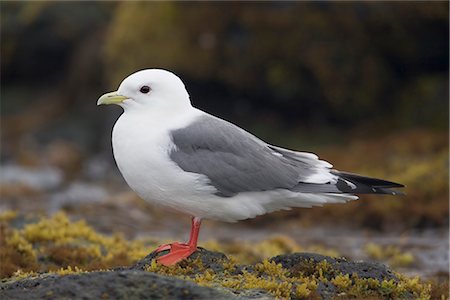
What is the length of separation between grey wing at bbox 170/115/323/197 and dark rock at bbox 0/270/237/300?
1.64m

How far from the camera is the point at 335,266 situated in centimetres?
674

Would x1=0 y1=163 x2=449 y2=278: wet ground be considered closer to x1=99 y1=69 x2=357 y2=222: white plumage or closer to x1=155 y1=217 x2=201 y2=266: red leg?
x1=99 y1=69 x2=357 y2=222: white plumage

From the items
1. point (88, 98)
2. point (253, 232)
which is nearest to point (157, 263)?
point (253, 232)

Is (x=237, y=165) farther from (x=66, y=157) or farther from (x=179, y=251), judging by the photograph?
(x=66, y=157)

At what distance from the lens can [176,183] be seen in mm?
6883

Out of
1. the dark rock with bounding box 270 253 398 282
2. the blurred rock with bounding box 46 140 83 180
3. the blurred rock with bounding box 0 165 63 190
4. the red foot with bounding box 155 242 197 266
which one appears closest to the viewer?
the dark rock with bounding box 270 253 398 282

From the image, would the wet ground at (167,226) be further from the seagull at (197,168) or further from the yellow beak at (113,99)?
the yellow beak at (113,99)

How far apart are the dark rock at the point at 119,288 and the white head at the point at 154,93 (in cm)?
216

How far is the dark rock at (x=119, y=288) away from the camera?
5.35 m

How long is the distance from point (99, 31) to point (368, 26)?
801 cm

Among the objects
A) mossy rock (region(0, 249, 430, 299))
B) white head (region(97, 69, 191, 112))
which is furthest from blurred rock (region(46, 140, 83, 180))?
mossy rock (region(0, 249, 430, 299))

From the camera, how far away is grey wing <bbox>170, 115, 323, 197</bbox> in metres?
7.05

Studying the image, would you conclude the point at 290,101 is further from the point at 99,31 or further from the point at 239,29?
the point at 99,31

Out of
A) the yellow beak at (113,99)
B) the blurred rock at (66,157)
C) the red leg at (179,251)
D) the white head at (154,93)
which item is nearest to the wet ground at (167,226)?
the blurred rock at (66,157)
